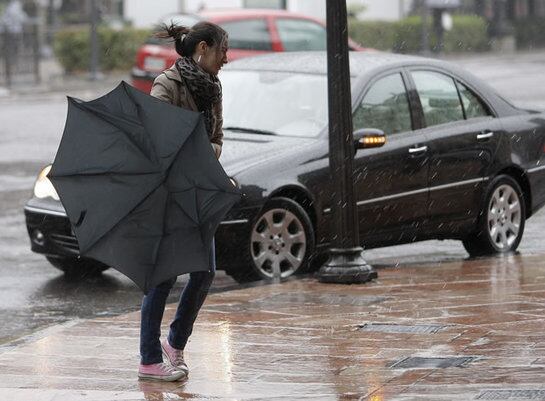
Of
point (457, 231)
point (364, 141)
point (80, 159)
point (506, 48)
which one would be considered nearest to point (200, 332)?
point (80, 159)

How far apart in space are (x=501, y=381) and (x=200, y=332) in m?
2.06

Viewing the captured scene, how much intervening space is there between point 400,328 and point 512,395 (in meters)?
1.88

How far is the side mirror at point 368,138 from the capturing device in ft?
33.7

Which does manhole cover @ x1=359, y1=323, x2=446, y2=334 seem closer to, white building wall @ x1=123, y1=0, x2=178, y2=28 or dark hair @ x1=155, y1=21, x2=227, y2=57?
dark hair @ x1=155, y1=21, x2=227, y2=57

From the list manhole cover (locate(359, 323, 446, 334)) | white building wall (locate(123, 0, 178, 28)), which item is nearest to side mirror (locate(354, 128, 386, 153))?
manhole cover (locate(359, 323, 446, 334))

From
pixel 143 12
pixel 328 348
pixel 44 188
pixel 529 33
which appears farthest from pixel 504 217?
pixel 529 33

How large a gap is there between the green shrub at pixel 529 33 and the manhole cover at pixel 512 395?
4322 cm

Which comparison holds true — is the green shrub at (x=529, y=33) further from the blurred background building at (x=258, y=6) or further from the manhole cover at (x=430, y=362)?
the manhole cover at (x=430, y=362)

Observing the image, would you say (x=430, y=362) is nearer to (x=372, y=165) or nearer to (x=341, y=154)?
(x=341, y=154)

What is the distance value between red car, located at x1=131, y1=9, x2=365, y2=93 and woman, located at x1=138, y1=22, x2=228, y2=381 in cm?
1653

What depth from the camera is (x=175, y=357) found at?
696 cm

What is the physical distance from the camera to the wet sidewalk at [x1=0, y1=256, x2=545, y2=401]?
261 inches

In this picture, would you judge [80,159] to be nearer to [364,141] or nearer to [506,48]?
[364,141]

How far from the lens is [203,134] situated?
657 centimetres
